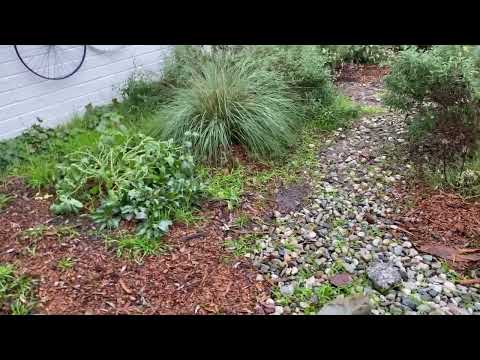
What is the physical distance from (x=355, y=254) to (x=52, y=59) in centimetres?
306

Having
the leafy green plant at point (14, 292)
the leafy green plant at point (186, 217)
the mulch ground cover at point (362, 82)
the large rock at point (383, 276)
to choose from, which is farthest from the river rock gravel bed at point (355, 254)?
the mulch ground cover at point (362, 82)

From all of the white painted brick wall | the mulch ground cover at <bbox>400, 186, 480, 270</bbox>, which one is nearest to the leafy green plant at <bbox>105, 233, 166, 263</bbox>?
the mulch ground cover at <bbox>400, 186, 480, 270</bbox>

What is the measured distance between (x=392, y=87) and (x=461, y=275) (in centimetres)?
162

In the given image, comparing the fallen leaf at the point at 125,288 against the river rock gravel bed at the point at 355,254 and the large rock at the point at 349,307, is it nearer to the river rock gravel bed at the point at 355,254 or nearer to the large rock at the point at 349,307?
the river rock gravel bed at the point at 355,254

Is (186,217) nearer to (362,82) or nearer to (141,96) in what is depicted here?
(141,96)

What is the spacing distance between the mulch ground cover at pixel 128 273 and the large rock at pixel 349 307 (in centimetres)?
36

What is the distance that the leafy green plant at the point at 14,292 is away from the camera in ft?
6.49

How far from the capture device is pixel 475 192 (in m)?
2.74

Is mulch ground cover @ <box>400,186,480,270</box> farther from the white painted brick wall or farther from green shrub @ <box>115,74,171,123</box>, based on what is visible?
the white painted brick wall

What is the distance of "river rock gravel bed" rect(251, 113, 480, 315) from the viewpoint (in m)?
2.07

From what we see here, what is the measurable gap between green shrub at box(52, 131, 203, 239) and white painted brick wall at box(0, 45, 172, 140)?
3.05 ft
